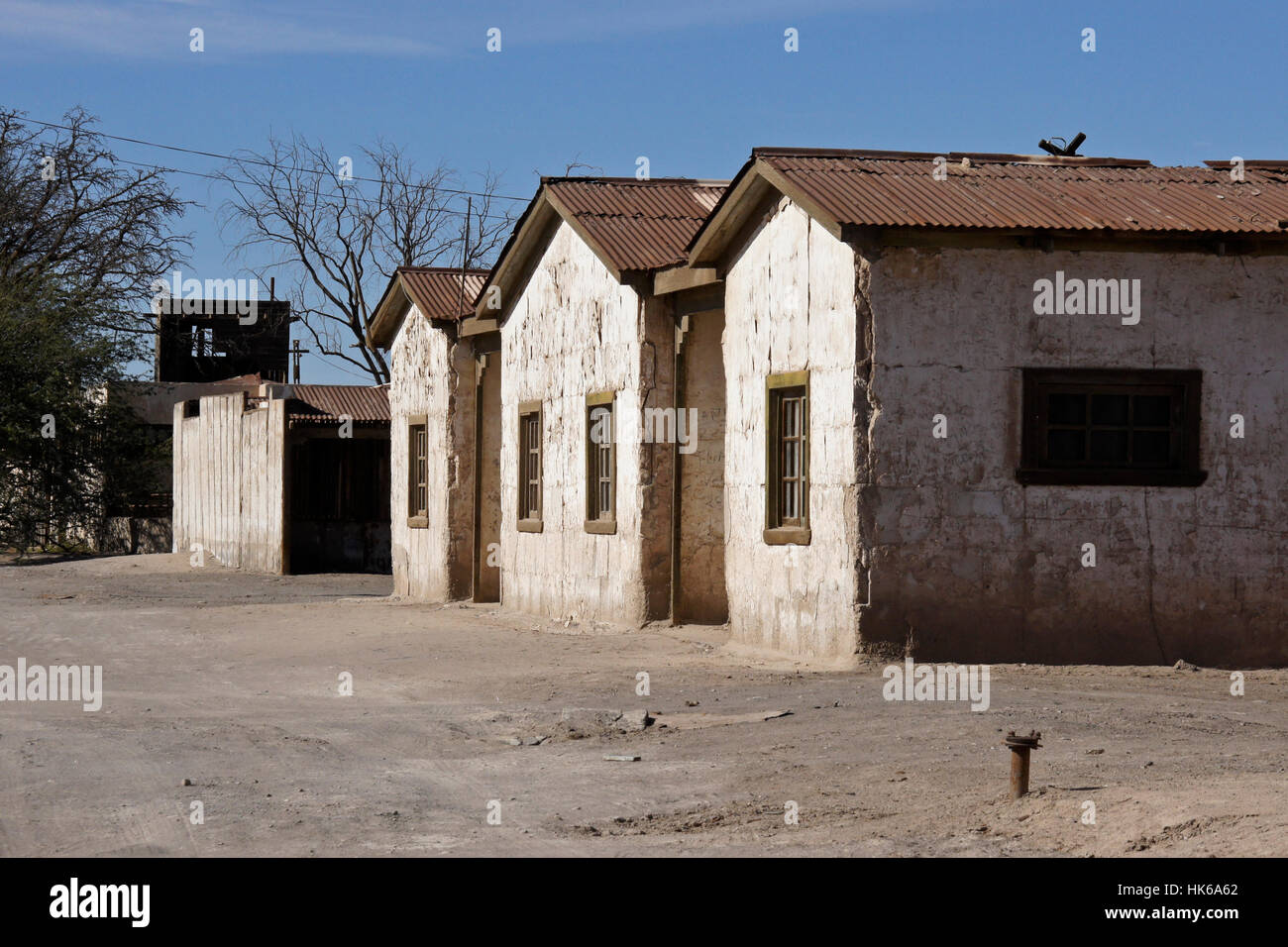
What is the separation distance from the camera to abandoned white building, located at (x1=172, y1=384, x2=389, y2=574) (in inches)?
1069

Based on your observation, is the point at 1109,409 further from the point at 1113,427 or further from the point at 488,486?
the point at 488,486

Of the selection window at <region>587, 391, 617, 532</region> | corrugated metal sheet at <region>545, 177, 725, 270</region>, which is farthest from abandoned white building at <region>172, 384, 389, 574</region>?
window at <region>587, 391, 617, 532</region>

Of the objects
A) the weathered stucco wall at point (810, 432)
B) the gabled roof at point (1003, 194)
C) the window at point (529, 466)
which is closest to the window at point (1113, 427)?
the gabled roof at point (1003, 194)

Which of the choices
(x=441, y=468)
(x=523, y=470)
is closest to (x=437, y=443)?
(x=441, y=468)

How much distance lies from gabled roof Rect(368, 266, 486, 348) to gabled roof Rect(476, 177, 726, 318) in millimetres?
1978

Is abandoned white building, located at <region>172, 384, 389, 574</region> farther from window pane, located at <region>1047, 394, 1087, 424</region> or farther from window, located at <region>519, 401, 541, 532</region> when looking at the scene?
window pane, located at <region>1047, 394, 1087, 424</region>

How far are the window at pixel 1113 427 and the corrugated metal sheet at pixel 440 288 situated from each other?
10.5m

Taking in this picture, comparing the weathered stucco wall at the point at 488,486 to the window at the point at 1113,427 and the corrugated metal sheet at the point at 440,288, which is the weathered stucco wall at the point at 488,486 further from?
the window at the point at 1113,427

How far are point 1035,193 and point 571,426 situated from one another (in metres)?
6.22

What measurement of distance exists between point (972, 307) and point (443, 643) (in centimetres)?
634

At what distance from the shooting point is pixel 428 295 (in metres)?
22.5

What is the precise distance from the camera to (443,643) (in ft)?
52.1
